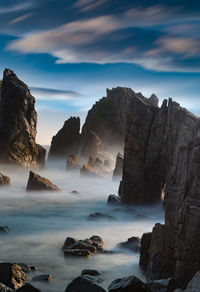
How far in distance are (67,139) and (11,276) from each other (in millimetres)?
113108

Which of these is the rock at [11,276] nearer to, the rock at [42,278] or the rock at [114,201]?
the rock at [42,278]

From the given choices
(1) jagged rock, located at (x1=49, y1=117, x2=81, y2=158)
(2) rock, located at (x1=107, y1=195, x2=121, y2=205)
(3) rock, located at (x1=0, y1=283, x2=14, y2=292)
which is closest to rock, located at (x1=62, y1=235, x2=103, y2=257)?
(3) rock, located at (x1=0, y1=283, x2=14, y2=292)

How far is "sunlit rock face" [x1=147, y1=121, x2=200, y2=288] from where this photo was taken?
51.3 feet

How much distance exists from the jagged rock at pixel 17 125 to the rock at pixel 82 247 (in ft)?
146

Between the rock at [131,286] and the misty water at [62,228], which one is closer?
the rock at [131,286]

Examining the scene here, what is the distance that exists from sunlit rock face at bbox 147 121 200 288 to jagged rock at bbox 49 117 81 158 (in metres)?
109

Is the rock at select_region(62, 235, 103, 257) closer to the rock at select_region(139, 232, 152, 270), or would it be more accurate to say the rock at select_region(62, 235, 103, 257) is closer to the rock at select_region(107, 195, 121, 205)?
the rock at select_region(139, 232, 152, 270)

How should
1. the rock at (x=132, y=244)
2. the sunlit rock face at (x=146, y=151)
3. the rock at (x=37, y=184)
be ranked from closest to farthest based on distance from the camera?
the rock at (x=132, y=244) < the sunlit rock face at (x=146, y=151) < the rock at (x=37, y=184)

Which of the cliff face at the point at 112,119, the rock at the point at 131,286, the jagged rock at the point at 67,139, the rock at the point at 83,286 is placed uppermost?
the cliff face at the point at 112,119

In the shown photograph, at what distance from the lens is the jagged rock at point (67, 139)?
417 ft

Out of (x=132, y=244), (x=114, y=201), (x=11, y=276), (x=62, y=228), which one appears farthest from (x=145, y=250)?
(x=114, y=201)

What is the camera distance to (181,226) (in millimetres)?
16125

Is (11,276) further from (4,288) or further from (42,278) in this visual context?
(42,278)

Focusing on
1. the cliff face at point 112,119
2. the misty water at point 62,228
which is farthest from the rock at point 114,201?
the cliff face at point 112,119
